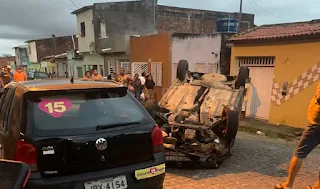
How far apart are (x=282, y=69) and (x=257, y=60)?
50.5 inches

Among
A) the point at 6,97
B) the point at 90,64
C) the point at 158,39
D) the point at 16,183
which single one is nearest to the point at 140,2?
the point at 90,64

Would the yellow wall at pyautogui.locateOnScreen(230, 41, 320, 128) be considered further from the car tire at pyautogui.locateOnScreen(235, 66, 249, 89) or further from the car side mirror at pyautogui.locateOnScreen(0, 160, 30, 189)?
the car side mirror at pyautogui.locateOnScreen(0, 160, 30, 189)

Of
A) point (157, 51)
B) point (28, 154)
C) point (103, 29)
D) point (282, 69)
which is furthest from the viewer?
point (103, 29)

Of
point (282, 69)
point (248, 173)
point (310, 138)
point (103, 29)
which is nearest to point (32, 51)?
point (103, 29)

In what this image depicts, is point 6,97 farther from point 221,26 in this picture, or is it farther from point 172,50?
point 221,26

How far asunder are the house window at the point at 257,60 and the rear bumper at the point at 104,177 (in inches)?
328

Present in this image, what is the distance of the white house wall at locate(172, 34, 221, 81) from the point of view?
491 inches

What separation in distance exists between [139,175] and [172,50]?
11.1 meters

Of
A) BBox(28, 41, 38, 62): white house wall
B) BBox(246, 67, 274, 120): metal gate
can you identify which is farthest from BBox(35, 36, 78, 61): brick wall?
BBox(246, 67, 274, 120): metal gate

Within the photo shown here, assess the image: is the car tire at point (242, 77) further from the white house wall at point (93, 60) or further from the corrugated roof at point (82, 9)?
the corrugated roof at point (82, 9)

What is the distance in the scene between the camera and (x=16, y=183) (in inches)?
70.5

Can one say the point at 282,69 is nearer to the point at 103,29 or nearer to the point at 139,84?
the point at 139,84

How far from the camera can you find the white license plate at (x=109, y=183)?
2.63m

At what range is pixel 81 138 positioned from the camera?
8.62 feet
